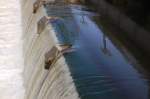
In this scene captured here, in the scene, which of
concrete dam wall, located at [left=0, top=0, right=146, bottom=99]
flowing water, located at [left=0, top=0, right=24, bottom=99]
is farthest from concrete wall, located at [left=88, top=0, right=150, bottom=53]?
flowing water, located at [left=0, top=0, right=24, bottom=99]

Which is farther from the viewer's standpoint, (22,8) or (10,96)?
(22,8)

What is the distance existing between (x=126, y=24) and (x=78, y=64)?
1159mm

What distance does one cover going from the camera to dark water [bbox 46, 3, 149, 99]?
1791mm

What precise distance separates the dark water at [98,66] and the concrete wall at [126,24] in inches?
10.2

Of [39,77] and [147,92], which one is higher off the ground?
[147,92]

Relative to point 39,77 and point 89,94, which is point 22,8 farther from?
point 89,94

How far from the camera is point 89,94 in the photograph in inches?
68.0

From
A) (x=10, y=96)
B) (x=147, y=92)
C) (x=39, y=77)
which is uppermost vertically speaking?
(x=147, y=92)

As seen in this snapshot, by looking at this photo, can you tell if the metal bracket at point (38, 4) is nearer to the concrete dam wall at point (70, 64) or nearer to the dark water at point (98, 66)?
the concrete dam wall at point (70, 64)

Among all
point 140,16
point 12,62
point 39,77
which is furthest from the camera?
point 12,62

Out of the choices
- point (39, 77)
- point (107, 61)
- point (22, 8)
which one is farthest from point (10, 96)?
point (22, 8)

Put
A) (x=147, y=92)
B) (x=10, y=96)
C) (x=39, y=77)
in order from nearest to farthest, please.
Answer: (x=147, y=92) → (x=39, y=77) → (x=10, y=96)

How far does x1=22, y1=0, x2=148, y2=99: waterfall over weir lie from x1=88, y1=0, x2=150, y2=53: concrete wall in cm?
23

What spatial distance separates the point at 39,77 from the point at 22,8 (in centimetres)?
311
